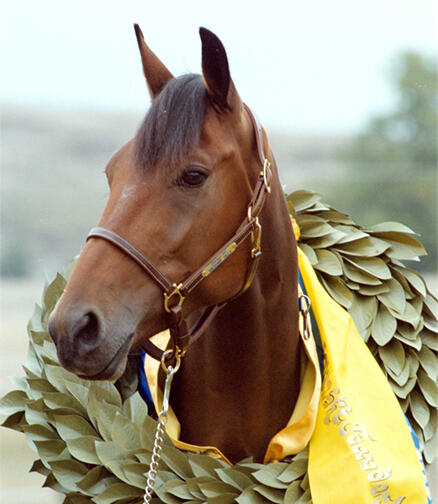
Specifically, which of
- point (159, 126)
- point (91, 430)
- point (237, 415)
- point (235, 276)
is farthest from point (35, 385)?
point (159, 126)

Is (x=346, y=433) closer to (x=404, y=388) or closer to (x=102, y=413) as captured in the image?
(x=404, y=388)

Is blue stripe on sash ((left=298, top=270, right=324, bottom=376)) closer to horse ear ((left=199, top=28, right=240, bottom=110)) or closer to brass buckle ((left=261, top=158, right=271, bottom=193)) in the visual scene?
brass buckle ((left=261, top=158, right=271, bottom=193))

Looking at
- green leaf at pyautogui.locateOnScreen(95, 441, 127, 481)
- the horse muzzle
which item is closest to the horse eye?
the horse muzzle

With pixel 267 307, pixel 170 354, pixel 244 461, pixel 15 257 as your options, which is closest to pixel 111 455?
pixel 244 461

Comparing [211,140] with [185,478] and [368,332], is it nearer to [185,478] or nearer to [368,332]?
[185,478]

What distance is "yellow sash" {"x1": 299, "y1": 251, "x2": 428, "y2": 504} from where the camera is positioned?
2.10 meters

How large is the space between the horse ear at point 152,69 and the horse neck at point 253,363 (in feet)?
1.45

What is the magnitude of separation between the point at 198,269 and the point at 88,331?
13.3 inches

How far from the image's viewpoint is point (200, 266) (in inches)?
72.3

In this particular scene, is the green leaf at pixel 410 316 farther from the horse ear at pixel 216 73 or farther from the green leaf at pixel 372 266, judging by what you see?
the horse ear at pixel 216 73

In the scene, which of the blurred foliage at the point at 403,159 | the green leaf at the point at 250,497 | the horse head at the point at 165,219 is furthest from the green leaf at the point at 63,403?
the blurred foliage at the point at 403,159

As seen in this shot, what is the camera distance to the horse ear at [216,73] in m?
1.81

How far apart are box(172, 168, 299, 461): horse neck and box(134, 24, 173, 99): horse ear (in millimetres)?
441

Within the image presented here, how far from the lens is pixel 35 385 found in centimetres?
261
